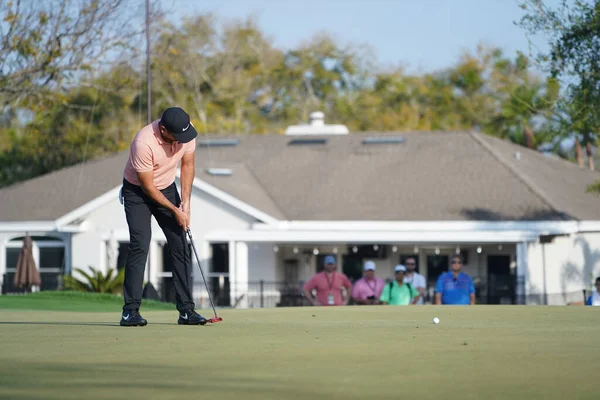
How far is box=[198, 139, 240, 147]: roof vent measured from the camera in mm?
34250

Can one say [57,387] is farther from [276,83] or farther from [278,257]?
[276,83]

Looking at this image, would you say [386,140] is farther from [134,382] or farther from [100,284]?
[134,382]

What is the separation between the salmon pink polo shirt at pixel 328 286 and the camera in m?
18.1

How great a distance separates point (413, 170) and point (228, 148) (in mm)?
6407

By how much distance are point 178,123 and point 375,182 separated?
2243cm

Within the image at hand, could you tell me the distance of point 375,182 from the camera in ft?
98.4

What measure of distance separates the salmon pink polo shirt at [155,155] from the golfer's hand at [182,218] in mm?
266

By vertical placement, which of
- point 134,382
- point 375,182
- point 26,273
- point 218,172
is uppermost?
point 218,172

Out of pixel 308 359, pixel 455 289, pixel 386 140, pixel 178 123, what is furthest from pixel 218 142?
pixel 308 359

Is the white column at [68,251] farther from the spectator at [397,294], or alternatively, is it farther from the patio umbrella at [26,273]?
the spectator at [397,294]

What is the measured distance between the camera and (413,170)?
30.3m

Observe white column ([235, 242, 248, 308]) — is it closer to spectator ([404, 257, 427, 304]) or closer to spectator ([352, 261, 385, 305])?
spectator ([404, 257, 427, 304])

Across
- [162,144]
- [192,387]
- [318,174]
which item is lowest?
[192,387]

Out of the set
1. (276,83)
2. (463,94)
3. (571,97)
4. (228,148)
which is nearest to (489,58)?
(463,94)
